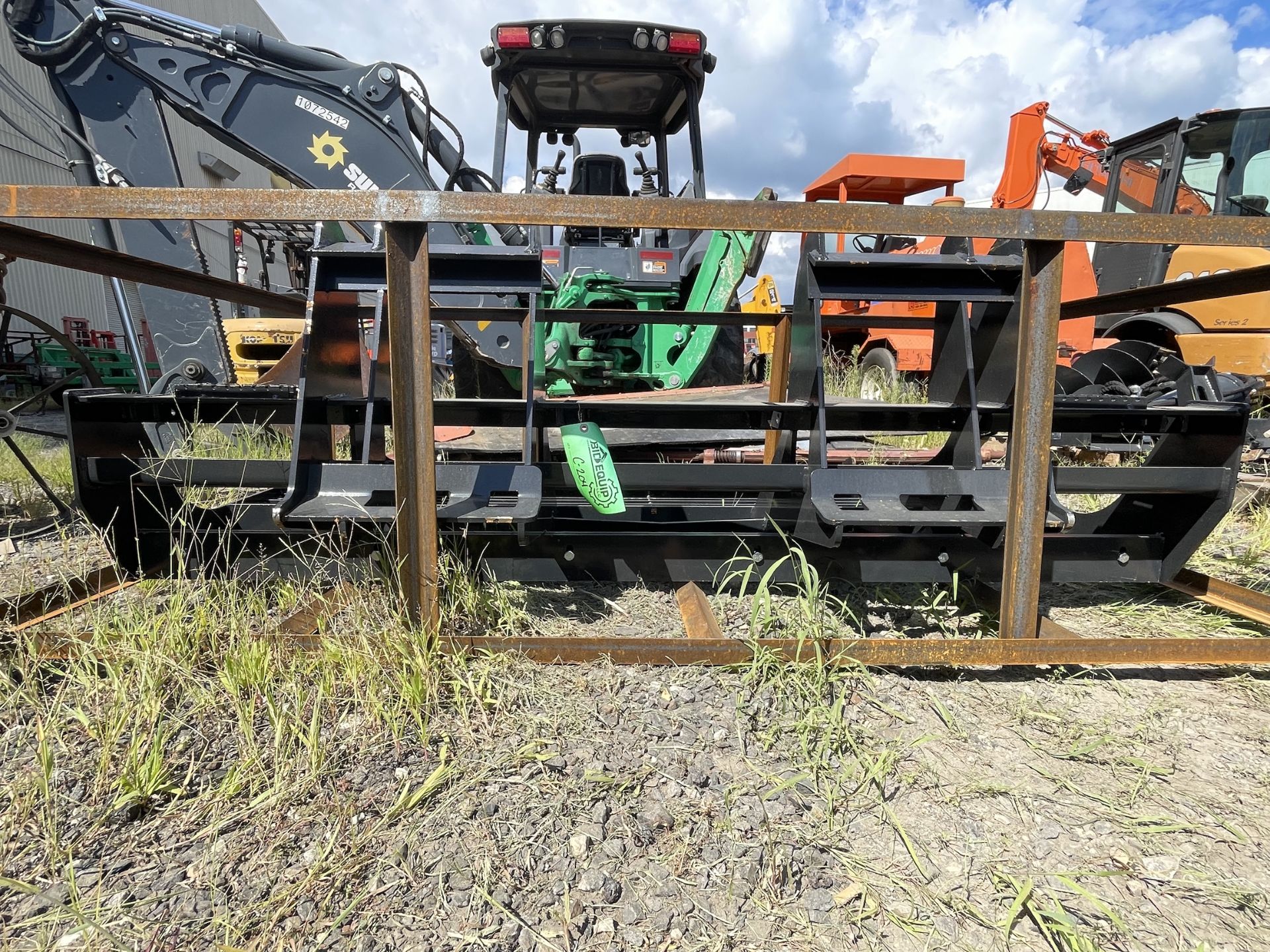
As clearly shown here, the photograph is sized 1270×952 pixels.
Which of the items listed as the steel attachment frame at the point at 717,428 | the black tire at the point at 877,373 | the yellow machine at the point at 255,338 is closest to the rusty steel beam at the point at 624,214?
the steel attachment frame at the point at 717,428

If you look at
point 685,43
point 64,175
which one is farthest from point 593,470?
point 64,175

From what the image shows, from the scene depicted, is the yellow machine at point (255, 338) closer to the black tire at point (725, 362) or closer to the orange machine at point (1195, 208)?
the black tire at point (725, 362)

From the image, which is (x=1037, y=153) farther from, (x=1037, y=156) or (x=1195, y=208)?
(x=1195, y=208)

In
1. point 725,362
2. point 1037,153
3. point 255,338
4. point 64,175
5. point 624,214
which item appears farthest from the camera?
point 64,175

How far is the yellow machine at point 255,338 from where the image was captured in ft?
18.0

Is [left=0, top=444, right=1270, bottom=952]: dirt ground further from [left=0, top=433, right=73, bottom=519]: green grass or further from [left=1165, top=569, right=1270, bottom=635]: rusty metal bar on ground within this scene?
[left=0, top=433, right=73, bottom=519]: green grass

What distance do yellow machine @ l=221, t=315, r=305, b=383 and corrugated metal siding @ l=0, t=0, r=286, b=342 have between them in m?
7.33

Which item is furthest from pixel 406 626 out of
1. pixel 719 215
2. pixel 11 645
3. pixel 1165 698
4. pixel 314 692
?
pixel 1165 698

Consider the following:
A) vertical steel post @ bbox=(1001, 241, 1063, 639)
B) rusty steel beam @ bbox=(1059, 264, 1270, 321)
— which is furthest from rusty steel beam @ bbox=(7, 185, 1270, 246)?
rusty steel beam @ bbox=(1059, 264, 1270, 321)

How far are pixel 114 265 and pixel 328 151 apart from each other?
1915 mm

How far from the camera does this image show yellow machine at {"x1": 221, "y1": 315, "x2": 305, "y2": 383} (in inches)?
215

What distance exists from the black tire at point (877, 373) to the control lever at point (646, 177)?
3.56 m

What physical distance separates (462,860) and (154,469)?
203 centimetres

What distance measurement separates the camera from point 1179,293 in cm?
239
